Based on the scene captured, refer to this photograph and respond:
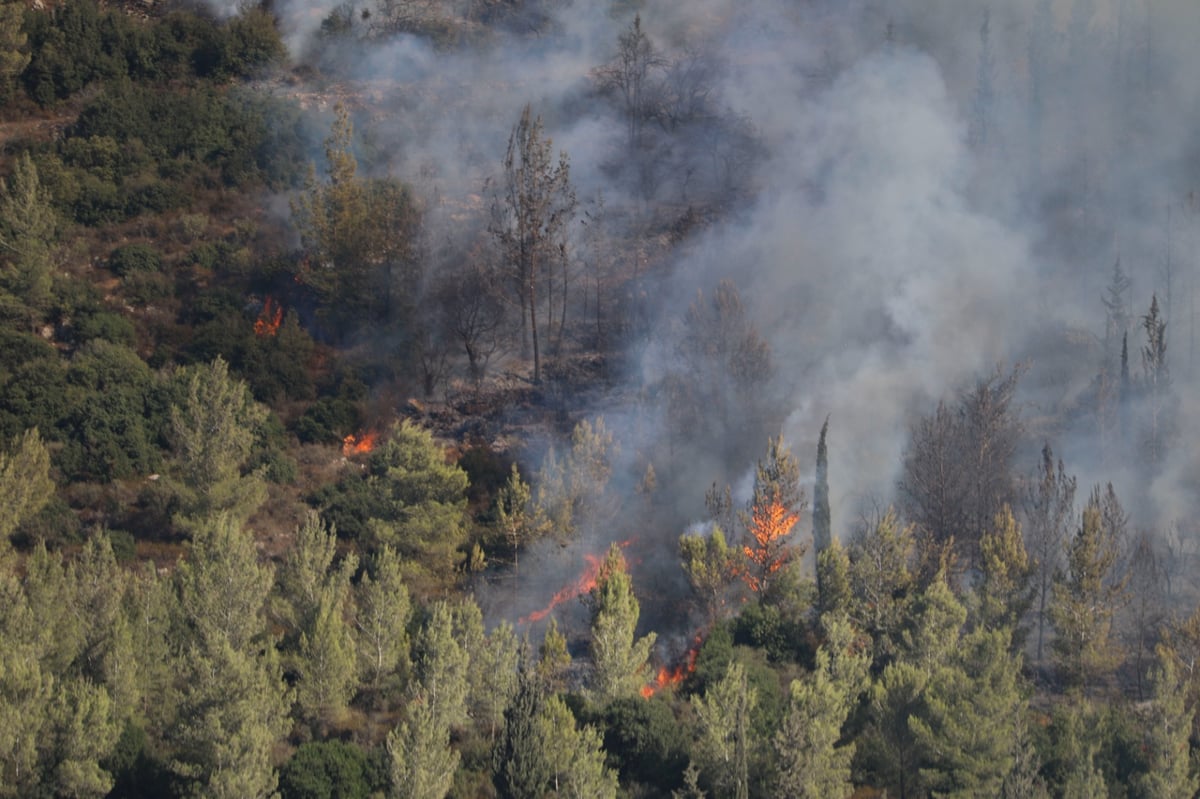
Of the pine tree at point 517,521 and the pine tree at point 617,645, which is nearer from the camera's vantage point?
the pine tree at point 617,645

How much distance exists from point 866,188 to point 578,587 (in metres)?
28.8

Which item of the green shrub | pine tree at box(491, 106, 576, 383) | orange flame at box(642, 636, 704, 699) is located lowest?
orange flame at box(642, 636, 704, 699)

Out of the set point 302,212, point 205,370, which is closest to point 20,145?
point 302,212

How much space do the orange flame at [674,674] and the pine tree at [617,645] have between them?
2.95 ft

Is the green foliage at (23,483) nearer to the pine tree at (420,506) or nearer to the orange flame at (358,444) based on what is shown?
the pine tree at (420,506)

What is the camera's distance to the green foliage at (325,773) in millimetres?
36375

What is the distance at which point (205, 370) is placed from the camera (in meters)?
54.2

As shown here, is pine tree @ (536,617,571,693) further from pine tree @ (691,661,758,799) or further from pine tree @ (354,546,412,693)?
pine tree @ (691,661,758,799)

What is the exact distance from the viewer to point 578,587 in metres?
49.9

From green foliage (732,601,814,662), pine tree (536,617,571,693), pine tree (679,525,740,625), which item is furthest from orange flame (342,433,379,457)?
green foliage (732,601,814,662)

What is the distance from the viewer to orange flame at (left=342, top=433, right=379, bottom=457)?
56.0 m

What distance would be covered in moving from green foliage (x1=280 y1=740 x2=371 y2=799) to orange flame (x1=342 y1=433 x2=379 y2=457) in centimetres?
1957

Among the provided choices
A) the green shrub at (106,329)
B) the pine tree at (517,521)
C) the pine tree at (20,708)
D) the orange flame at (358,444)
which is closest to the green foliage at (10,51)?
the green shrub at (106,329)

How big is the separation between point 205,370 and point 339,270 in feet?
30.3
